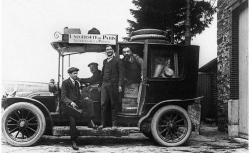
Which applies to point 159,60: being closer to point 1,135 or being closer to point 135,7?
point 1,135

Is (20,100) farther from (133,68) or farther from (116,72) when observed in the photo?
(133,68)

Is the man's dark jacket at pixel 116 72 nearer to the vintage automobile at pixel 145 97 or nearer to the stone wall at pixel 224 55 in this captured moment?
the vintage automobile at pixel 145 97

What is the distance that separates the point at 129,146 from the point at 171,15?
29.2ft

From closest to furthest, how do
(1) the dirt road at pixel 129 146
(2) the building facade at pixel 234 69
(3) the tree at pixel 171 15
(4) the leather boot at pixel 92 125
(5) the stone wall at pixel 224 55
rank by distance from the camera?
(1) the dirt road at pixel 129 146
(4) the leather boot at pixel 92 125
(2) the building facade at pixel 234 69
(5) the stone wall at pixel 224 55
(3) the tree at pixel 171 15

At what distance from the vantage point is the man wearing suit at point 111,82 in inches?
287

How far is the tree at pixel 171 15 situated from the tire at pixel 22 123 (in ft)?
28.9

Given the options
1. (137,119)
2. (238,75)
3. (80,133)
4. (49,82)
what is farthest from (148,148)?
(238,75)

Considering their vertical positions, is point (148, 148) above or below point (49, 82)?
below

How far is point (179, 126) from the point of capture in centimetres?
751

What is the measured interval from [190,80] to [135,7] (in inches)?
367

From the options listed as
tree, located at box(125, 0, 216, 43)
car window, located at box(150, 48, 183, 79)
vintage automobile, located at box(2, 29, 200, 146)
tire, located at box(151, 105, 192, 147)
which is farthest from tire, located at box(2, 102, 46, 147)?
tree, located at box(125, 0, 216, 43)

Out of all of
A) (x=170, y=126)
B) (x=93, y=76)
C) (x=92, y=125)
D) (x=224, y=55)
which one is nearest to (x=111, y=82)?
(x=93, y=76)

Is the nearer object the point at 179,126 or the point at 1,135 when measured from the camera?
the point at 1,135

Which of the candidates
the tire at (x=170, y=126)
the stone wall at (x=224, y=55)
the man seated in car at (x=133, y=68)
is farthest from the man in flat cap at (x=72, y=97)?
the stone wall at (x=224, y=55)
